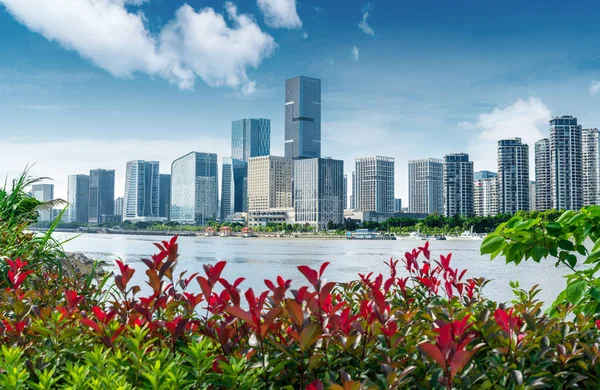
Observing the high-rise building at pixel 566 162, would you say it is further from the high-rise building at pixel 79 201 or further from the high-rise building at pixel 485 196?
the high-rise building at pixel 79 201

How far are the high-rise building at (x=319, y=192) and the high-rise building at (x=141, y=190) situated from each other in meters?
58.2

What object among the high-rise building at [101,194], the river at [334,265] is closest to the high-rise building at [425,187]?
the high-rise building at [101,194]

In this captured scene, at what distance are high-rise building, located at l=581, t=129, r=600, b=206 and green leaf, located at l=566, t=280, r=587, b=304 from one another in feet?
387

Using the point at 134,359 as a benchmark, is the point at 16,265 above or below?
above

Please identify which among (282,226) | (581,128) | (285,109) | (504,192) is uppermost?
(285,109)

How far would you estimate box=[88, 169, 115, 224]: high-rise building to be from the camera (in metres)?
161

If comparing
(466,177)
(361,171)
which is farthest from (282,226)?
(361,171)

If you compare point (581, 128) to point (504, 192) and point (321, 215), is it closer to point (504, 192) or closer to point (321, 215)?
point (504, 192)

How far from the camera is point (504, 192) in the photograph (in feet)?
388

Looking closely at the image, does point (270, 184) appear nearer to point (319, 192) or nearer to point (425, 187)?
point (319, 192)

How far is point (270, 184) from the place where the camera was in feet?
488

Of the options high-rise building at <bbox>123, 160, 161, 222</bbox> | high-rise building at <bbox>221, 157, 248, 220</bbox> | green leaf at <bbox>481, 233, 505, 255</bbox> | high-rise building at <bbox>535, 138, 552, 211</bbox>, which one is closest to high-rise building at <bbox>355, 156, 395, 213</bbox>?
high-rise building at <bbox>221, 157, 248, 220</bbox>

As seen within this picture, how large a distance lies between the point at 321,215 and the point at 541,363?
5291 inches

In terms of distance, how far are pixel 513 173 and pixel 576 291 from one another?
12355 cm
